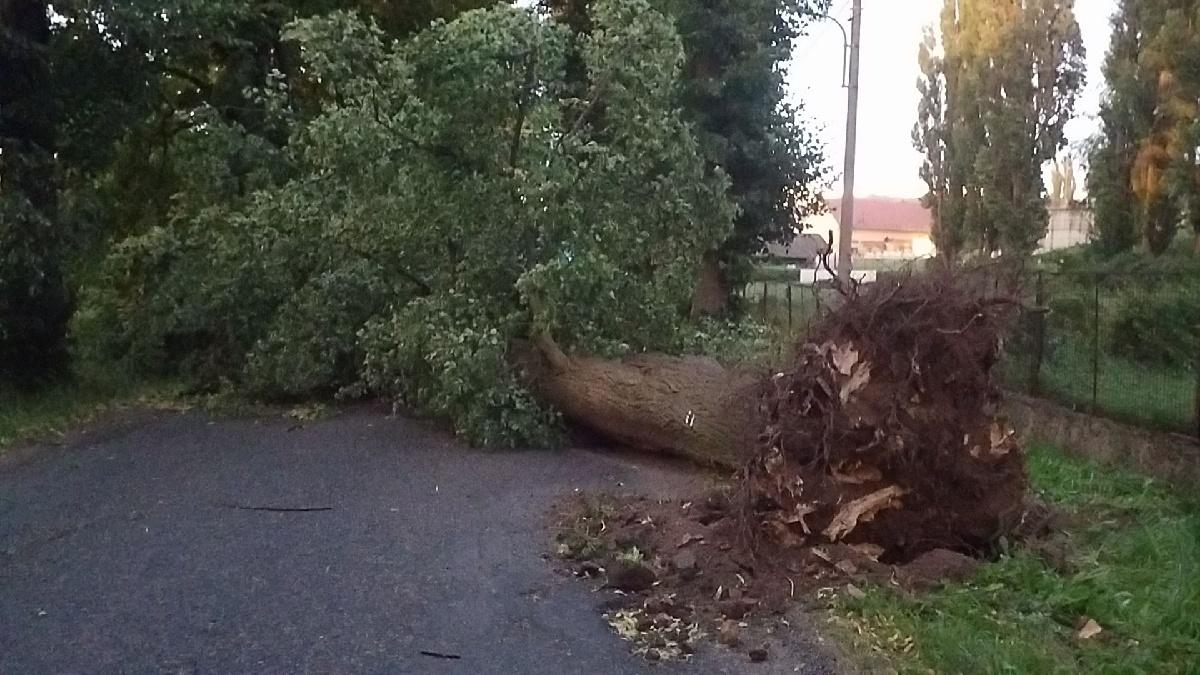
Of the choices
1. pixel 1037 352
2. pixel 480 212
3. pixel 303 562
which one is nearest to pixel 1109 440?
pixel 1037 352

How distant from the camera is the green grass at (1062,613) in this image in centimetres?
503

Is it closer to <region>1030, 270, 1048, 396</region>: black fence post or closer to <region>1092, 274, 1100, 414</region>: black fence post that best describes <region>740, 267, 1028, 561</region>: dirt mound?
<region>1092, 274, 1100, 414</region>: black fence post

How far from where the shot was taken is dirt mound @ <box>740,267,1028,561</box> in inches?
261

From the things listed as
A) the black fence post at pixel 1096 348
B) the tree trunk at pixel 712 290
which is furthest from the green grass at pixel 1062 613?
the tree trunk at pixel 712 290

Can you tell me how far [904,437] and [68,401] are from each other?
10643mm

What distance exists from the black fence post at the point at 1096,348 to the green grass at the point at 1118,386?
0.03 meters

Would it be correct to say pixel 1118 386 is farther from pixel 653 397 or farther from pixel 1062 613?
pixel 1062 613

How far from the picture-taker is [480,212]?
11570 mm

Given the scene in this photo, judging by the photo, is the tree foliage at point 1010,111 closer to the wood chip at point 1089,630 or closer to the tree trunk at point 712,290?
the tree trunk at point 712,290

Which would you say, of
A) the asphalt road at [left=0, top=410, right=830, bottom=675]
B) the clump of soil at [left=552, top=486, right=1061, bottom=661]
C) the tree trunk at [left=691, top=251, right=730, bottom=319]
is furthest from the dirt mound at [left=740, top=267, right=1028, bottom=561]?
the tree trunk at [left=691, top=251, right=730, bottom=319]

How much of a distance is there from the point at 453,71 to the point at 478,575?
5.69 metres

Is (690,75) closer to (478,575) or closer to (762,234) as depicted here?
(762,234)

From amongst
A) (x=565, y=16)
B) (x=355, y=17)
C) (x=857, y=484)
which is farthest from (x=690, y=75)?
(x=857, y=484)

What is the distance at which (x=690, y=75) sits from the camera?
19.4m
